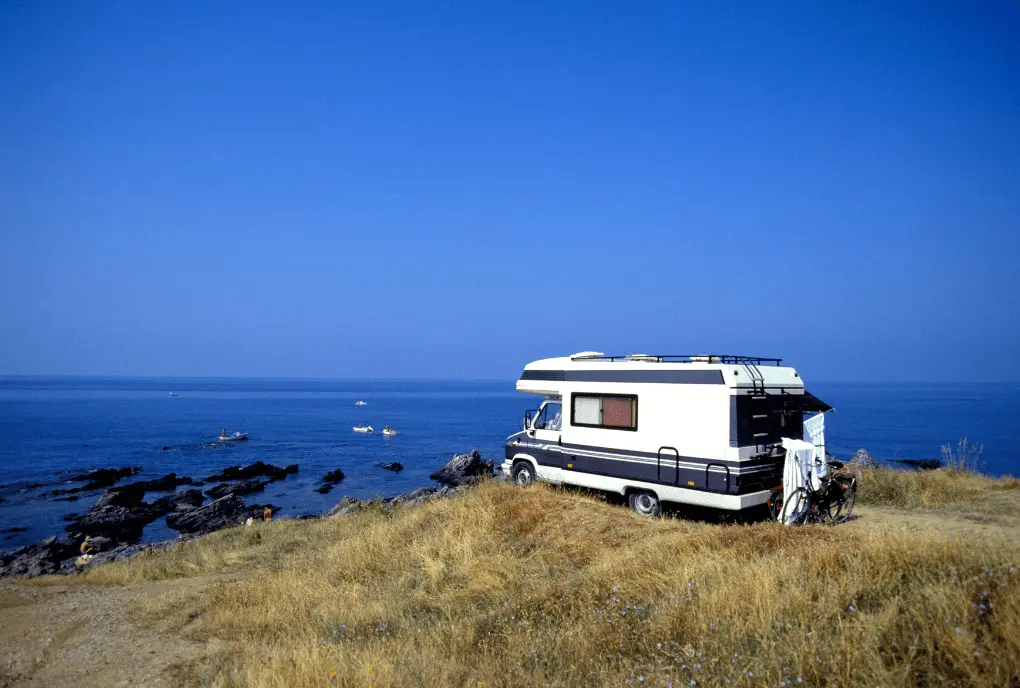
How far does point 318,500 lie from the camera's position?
104ft

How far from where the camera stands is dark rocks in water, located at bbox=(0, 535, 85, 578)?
64.2 ft

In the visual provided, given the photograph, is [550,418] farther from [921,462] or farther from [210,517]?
[921,462]

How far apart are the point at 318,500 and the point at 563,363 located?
22.1 meters

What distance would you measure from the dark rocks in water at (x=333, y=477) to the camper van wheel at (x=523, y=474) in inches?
963

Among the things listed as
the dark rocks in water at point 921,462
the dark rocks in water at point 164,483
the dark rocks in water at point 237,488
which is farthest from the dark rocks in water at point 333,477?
the dark rocks in water at point 921,462

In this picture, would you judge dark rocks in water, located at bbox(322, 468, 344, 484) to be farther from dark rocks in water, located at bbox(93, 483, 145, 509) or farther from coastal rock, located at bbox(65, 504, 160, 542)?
coastal rock, located at bbox(65, 504, 160, 542)

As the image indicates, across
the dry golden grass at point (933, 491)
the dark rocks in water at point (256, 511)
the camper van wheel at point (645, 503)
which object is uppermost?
the camper van wheel at point (645, 503)

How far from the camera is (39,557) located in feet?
67.9

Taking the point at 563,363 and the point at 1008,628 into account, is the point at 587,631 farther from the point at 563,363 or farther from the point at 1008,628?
the point at 563,363

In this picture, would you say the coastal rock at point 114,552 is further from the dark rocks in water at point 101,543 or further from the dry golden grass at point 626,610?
the dry golden grass at point 626,610

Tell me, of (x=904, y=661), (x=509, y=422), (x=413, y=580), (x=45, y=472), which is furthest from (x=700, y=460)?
(x=509, y=422)

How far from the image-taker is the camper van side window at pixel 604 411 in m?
12.9

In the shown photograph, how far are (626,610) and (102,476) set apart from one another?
1570 inches

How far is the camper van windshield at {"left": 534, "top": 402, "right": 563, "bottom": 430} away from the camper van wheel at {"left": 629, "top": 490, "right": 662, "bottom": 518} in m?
2.55
